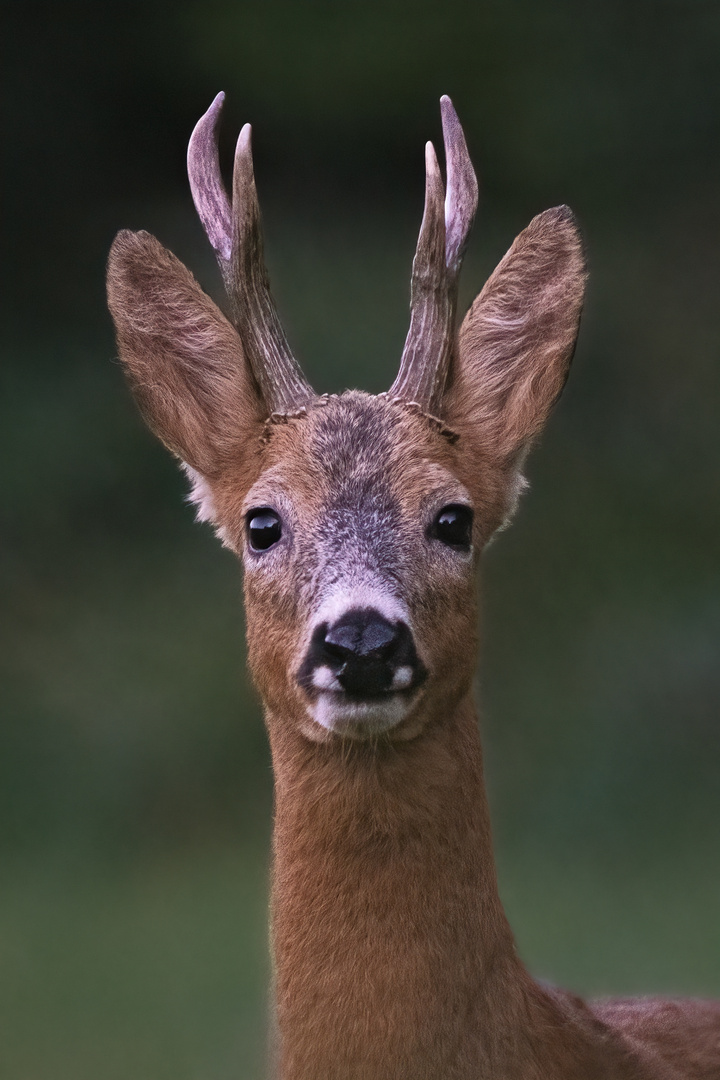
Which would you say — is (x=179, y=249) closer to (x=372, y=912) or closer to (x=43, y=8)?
(x=43, y=8)

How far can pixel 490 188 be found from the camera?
19.9ft

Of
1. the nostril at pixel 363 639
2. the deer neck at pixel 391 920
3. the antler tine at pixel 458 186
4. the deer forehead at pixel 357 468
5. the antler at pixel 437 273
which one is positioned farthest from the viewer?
the antler tine at pixel 458 186

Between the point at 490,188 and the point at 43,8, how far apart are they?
1.86 metres

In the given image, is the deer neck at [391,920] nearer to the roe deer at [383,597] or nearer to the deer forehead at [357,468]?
the roe deer at [383,597]

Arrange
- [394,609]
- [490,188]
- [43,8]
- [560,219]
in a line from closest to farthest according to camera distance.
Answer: [394,609]
[560,219]
[43,8]
[490,188]

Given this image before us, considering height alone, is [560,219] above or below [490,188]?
below

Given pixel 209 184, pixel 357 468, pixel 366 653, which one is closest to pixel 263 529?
pixel 357 468

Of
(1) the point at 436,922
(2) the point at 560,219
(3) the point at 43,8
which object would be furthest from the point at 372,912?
(3) the point at 43,8

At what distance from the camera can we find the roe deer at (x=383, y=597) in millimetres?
2172

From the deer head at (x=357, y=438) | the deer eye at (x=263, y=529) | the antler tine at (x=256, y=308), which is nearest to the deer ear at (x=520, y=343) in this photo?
the deer head at (x=357, y=438)

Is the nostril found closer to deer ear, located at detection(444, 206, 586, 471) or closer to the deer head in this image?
the deer head

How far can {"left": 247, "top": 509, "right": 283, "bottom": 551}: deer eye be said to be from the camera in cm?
237

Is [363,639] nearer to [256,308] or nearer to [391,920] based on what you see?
[391,920]

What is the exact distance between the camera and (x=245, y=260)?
96.3 inches
